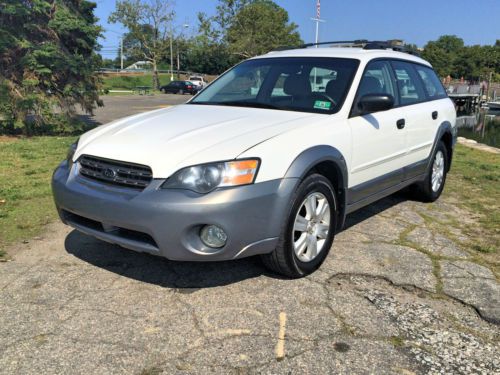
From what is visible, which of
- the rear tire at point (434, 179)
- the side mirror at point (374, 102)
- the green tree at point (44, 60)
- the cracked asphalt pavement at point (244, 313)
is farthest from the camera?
the green tree at point (44, 60)

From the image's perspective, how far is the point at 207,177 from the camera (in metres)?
2.96

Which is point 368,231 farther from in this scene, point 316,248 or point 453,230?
point 316,248

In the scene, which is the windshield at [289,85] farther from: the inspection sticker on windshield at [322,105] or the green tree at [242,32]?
the green tree at [242,32]

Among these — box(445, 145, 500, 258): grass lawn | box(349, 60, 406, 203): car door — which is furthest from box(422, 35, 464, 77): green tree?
box(349, 60, 406, 203): car door

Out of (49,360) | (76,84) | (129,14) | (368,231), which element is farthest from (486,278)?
(129,14)

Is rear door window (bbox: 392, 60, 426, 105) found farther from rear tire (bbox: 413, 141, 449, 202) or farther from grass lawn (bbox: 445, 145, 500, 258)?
grass lawn (bbox: 445, 145, 500, 258)

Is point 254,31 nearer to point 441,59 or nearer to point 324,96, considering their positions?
point 441,59

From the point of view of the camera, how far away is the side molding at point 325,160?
10.6 ft

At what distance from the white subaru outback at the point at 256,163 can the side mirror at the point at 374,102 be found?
0.01 metres

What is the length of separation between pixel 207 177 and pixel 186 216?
27cm

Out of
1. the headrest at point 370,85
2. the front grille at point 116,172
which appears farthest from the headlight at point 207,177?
the headrest at point 370,85

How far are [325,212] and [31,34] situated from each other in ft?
29.6

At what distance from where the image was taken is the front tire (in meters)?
3.27

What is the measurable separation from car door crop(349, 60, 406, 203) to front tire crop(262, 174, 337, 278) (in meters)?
0.41
